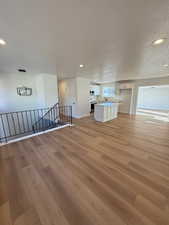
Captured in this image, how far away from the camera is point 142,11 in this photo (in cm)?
115

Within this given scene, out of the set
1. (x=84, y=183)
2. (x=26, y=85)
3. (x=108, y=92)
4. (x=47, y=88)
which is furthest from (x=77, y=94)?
(x=84, y=183)

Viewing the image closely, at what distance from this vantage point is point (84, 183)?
5.16 ft

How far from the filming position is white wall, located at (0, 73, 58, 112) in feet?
14.4

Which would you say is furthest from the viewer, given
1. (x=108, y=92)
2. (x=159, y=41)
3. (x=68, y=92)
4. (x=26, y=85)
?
(x=108, y=92)

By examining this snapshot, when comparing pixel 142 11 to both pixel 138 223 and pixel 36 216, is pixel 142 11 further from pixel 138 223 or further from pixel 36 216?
pixel 36 216

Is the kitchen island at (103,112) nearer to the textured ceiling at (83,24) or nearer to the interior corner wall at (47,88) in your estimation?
the interior corner wall at (47,88)

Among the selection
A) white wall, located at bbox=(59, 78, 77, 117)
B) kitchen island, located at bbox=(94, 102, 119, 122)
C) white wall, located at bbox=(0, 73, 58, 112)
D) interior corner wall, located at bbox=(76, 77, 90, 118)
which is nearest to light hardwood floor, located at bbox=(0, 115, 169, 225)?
kitchen island, located at bbox=(94, 102, 119, 122)

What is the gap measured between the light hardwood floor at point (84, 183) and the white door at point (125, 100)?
4.53 metres

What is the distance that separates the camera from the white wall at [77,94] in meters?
5.64

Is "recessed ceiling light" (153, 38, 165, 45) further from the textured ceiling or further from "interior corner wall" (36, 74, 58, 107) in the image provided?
"interior corner wall" (36, 74, 58, 107)

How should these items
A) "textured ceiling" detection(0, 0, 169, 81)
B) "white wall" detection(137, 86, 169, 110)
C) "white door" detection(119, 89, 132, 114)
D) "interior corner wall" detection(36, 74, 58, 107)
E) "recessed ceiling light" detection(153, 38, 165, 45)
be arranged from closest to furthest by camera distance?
"textured ceiling" detection(0, 0, 169, 81)
"recessed ceiling light" detection(153, 38, 165, 45)
"interior corner wall" detection(36, 74, 58, 107)
"white door" detection(119, 89, 132, 114)
"white wall" detection(137, 86, 169, 110)

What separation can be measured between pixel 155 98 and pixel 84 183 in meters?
10.0

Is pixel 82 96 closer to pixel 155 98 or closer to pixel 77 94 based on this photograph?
pixel 77 94

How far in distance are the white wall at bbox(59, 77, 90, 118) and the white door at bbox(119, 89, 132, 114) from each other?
2.91 m
